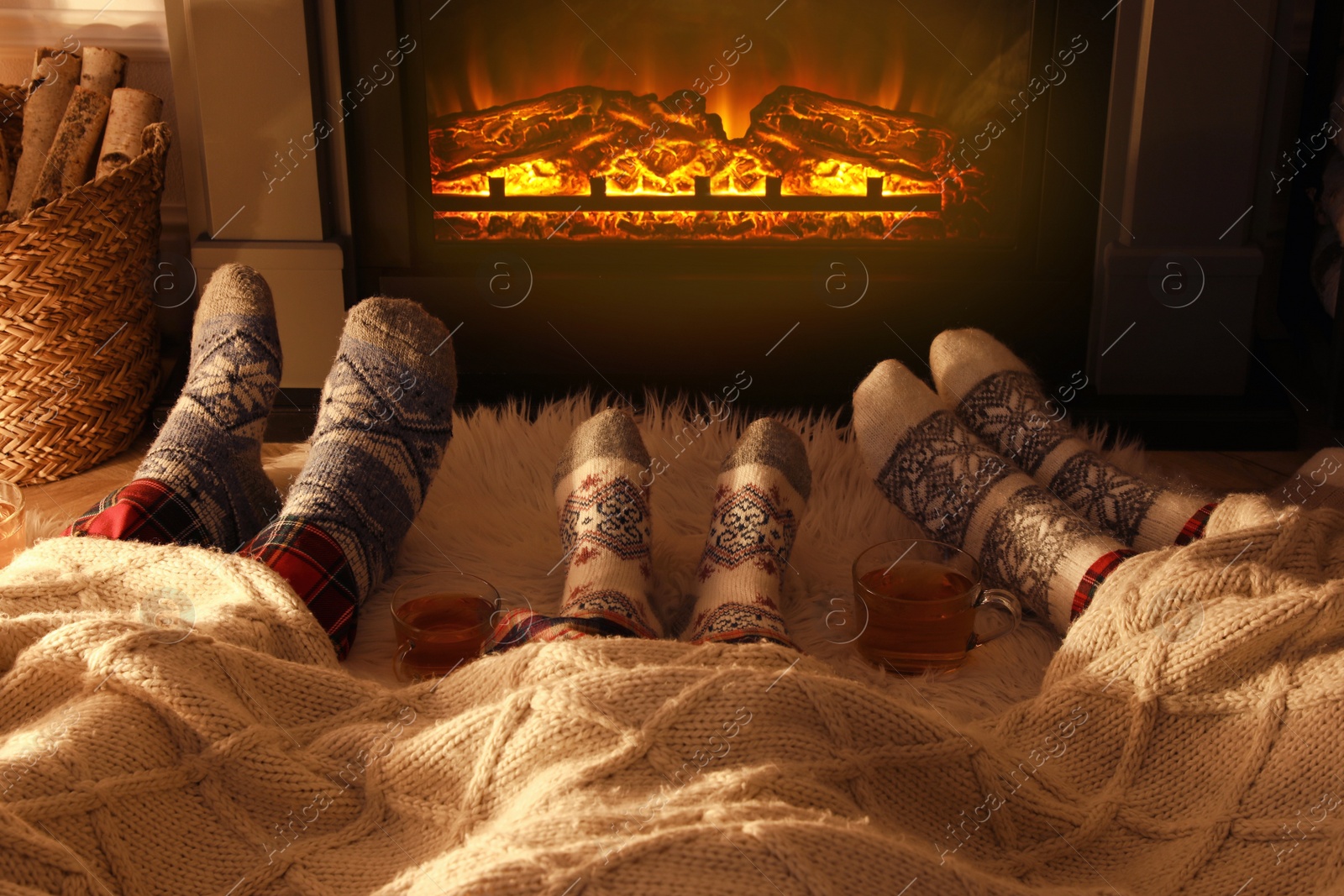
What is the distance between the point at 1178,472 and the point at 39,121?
5.62ft

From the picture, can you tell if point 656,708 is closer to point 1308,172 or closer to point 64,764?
point 64,764

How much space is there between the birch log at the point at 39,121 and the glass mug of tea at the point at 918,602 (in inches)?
52.4

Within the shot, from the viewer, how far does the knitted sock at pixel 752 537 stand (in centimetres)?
91

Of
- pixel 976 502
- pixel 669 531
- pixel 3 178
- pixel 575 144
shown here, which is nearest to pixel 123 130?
pixel 3 178

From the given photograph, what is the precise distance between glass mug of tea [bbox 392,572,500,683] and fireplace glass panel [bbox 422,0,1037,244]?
83cm

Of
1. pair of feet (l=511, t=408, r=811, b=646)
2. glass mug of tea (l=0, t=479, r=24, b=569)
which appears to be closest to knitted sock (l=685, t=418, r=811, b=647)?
pair of feet (l=511, t=408, r=811, b=646)

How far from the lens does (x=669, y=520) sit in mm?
1198

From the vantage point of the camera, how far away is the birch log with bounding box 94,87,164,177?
1.52 metres

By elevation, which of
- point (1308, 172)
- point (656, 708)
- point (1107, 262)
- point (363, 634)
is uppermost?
point (1308, 172)

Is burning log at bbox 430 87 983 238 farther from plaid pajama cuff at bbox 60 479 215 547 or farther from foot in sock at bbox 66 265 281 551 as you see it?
plaid pajama cuff at bbox 60 479 215 547

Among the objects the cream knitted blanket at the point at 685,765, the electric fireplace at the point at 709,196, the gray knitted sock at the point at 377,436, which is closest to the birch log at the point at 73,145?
the electric fireplace at the point at 709,196

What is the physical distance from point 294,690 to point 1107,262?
51.3 inches

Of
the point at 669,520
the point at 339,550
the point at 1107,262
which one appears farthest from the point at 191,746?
the point at 1107,262

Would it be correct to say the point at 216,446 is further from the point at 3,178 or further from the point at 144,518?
the point at 3,178
